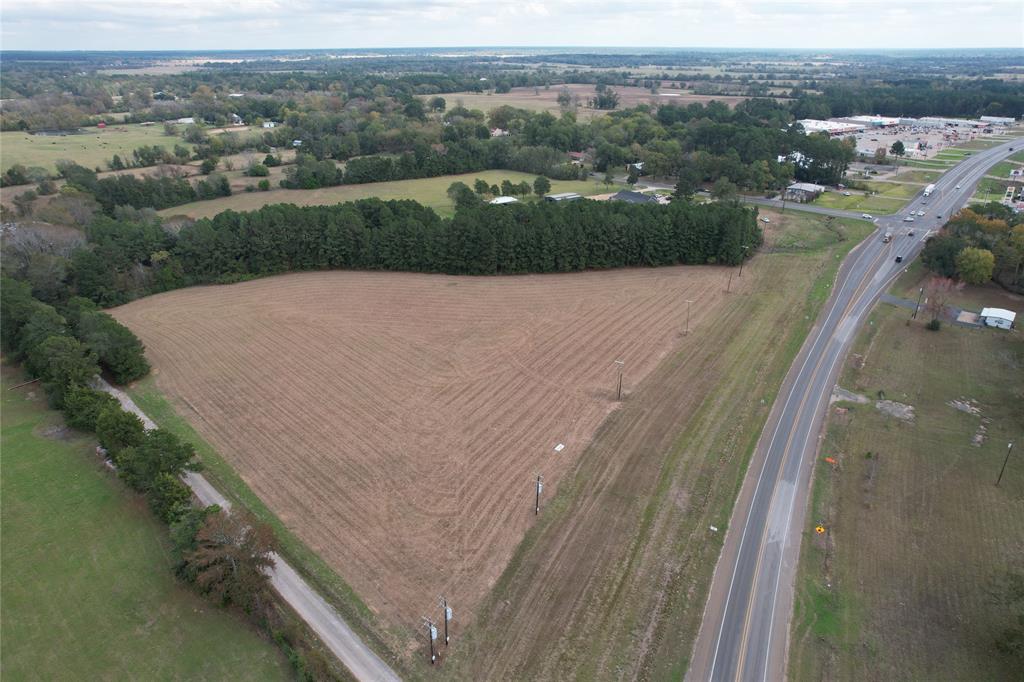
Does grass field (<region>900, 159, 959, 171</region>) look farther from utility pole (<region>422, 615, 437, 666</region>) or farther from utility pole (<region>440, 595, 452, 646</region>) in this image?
utility pole (<region>422, 615, 437, 666</region>)

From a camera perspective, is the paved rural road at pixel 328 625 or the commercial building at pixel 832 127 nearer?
the paved rural road at pixel 328 625

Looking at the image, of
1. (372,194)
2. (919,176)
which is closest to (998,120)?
(919,176)

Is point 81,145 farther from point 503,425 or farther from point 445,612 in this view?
point 445,612

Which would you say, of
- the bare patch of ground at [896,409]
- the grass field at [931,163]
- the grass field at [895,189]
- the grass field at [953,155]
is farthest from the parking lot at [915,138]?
the bare patch of ground at [896,409]

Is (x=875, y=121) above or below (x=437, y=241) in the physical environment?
above

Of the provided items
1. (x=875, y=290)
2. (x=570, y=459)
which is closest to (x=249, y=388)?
(x=570, y=459)

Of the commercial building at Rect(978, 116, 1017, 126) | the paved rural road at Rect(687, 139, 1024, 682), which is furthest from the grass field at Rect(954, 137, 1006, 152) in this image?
the paved rural road at Rect(687, 139, 1024, 682)

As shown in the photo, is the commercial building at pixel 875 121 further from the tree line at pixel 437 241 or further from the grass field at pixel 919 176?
the tree line at pixel 437 241
